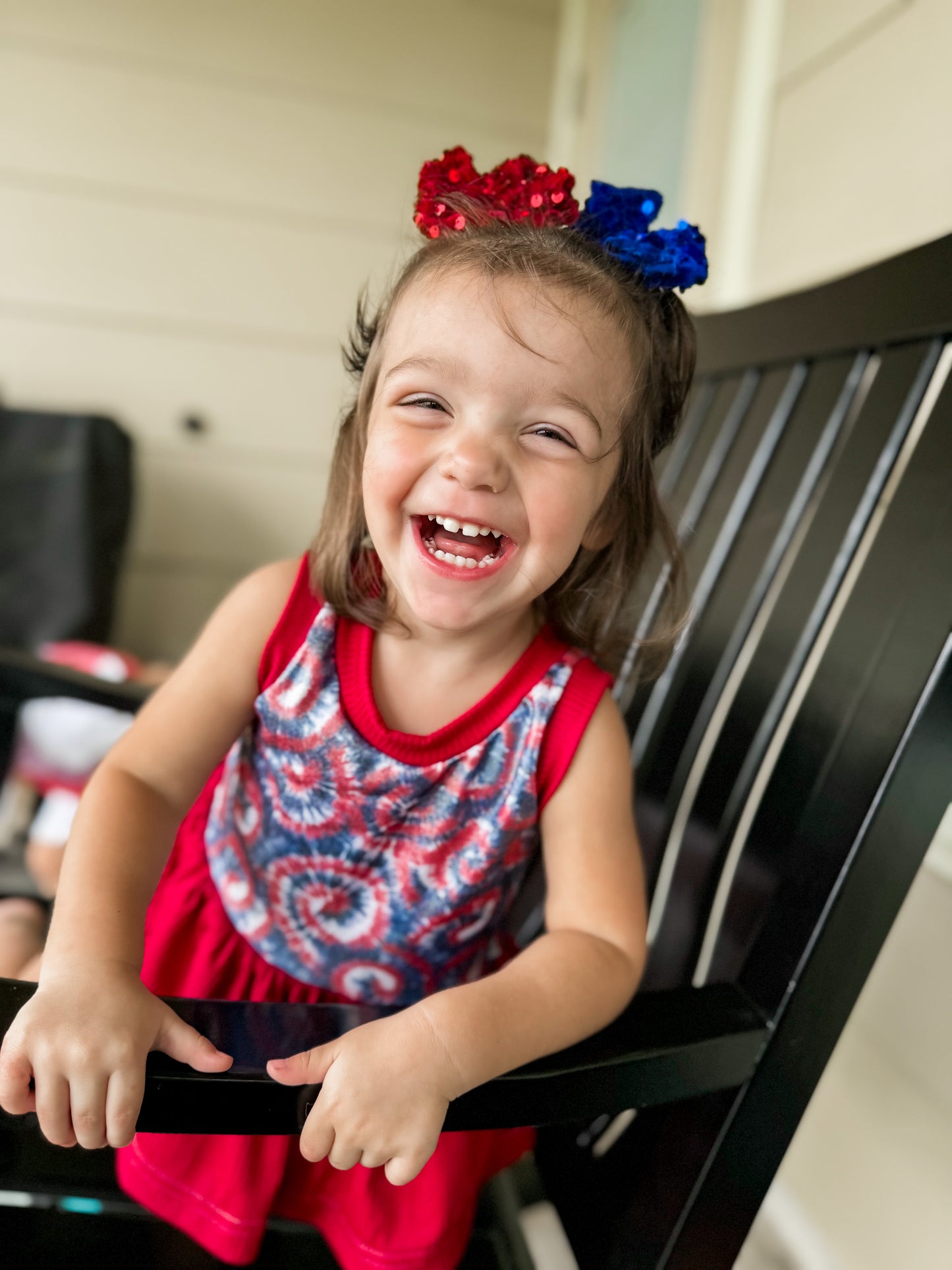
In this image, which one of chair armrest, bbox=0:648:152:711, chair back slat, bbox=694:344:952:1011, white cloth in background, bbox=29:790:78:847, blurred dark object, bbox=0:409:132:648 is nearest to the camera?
chair back slat, bbox=694:344:952:1011

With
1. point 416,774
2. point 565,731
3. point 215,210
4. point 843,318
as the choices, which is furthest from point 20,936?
point 215,210

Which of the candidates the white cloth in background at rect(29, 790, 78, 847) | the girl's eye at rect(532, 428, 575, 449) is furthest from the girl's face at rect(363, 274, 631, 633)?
the white cloth in background at rect(29, 790, 78, 847)

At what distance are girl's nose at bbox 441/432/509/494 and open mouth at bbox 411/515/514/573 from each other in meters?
0.03

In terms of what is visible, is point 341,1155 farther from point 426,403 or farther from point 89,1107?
point 426,403

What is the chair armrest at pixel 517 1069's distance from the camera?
1.52 feet

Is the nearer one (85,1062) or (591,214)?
(85,1062)

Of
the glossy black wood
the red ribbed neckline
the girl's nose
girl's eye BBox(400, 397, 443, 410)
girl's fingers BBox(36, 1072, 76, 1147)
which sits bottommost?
girl's fingers BBox(36, 1072, 76, 1147)

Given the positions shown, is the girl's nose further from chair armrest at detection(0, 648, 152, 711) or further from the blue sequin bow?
chair armrest at detection(0, 648, 152, 711)

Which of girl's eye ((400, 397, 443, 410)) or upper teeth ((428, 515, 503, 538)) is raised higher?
girl's eye ((400, 397, 443, 410))

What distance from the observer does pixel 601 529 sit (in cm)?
77

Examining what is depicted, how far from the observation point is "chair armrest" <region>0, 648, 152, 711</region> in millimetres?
909

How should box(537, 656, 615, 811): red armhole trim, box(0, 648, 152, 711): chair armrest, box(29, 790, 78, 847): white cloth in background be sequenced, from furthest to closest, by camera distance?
box(29, 790, 78, 847): white cloth in background
box(0, 648, 152, 711): chair armrest
box(537, 656, 615, 811): red armhole trim

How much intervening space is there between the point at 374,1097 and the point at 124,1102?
12 centimetres

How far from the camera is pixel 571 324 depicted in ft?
2.10
